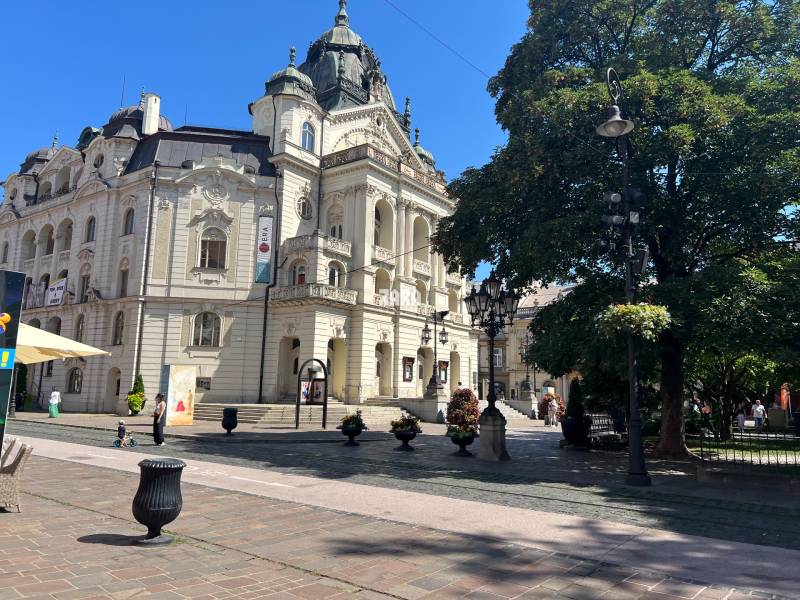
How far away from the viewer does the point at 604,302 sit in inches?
607

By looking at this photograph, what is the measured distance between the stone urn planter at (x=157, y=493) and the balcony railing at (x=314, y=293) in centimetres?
2719

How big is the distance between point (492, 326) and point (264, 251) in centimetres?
2220

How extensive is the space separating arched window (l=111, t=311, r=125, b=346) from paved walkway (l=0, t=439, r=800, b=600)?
28997mm

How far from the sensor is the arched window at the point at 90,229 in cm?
3975

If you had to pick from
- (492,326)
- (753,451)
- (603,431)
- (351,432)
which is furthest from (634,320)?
(603,431)

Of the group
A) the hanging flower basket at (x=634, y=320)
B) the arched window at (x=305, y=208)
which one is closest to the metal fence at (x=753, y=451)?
the hanging flower basket at (x=634, y=320)

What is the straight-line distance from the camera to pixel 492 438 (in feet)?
52.5

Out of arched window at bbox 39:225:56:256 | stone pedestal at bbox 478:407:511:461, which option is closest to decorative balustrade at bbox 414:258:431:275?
stone pedestal at bbox 478:407:511:461

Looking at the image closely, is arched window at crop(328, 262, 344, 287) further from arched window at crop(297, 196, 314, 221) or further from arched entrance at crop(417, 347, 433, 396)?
arched entrance at crop(417, 347, 433, 396)

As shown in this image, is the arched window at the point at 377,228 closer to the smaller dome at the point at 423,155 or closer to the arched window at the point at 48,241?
the smaller dome at the point at 423,155

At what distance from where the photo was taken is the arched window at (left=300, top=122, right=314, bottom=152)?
38500 millimetres

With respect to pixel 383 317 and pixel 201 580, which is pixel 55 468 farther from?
pixel 383 317

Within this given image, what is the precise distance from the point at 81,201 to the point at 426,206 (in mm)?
24678

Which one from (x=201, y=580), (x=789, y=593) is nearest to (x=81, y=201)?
(x=201, y=580)
